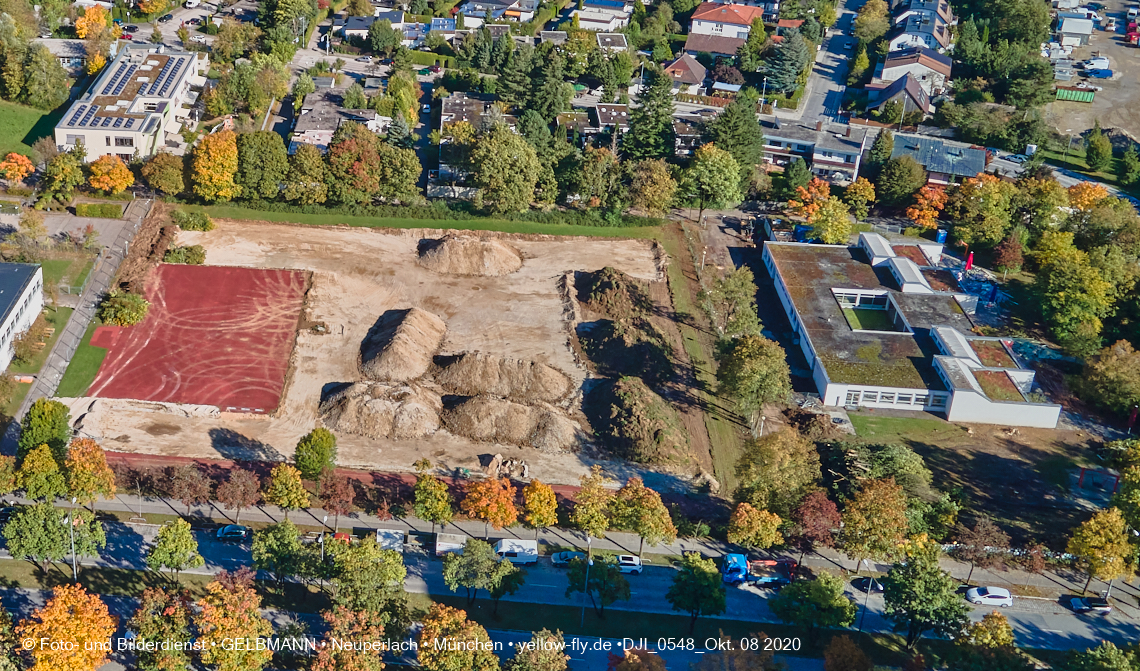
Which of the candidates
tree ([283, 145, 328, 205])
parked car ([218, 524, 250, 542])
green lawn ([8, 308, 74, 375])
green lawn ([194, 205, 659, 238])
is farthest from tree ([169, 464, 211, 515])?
tree ([283, 145, 328, 205])

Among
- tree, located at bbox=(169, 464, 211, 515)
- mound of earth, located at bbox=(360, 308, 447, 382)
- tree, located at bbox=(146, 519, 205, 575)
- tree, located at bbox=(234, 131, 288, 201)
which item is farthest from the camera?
tree, located at bbox=(234, 131, 288, 201)

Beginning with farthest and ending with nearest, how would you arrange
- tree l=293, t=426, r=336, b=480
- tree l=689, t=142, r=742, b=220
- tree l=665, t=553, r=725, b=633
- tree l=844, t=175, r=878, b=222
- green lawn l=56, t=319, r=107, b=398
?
tree l=844, t=175, r=878, b=222
tree l=689, t=142, r=742, b=220
green lawn l=56, t=319, r=107, b=398
tree l=293, t=426, r=336, b=480
tree l=665, t=553, r=725, b=633

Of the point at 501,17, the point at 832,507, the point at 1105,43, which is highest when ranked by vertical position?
the point at 1105,43

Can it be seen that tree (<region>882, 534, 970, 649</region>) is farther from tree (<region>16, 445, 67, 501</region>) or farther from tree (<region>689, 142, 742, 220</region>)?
tree (<region>689, 142, 742, 220</region>)

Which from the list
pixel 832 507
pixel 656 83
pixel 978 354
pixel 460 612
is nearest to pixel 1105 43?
pixel 656 83

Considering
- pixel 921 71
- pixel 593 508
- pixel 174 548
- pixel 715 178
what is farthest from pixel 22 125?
pixel 921 71

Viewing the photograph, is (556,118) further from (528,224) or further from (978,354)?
(978,354)
